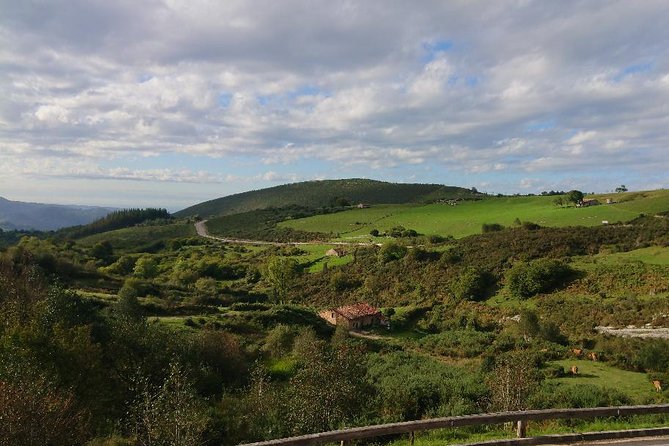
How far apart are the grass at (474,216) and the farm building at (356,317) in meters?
39.0

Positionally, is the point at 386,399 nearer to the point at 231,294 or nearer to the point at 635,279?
the point at 635,279

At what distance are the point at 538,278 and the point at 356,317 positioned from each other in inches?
825

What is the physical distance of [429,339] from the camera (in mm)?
41438

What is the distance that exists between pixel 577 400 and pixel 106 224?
193m

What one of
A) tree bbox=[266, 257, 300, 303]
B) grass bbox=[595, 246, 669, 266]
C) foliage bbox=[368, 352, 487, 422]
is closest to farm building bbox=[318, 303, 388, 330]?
tree bbox=[266, 257, 300, 303]

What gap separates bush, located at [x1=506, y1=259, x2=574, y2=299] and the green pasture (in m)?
22.9

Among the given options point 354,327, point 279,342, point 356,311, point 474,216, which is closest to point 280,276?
point 356,311

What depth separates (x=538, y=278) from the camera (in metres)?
51.8

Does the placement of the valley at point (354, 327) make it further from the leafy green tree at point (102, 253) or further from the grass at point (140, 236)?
the grass at point (140, 236)

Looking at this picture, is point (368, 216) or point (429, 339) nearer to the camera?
point (429, 339)

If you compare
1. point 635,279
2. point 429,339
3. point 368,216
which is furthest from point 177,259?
point 635,279

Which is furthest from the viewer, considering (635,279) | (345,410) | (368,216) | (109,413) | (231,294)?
(368,216)

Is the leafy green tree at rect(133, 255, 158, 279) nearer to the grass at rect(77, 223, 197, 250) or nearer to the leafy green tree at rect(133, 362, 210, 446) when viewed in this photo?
the grass at rect(77, 223, 197, 250)

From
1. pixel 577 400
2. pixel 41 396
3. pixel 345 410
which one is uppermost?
pixel 41 396
